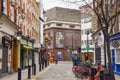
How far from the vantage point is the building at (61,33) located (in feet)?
281

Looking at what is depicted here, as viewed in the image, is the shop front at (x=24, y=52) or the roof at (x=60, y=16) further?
the roof at (x=60, y=16)

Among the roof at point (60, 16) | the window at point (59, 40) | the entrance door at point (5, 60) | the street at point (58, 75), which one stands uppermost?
the roof at point (60, 16)

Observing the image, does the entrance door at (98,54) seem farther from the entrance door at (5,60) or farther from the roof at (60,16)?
the roof at (60,16)

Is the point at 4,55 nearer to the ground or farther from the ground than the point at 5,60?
farther from the ground

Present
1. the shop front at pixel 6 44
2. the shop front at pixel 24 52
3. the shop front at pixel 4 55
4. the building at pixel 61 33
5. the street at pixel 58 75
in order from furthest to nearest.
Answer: the building at pixel 61 33, the shop front at pixel 24 52, the shop front at pixel 4 55, the shop front at pixel 6 44, the street at pixel 58 75

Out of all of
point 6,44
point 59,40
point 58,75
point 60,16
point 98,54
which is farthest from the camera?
point 60,16

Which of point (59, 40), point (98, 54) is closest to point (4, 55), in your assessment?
point (98, 54)

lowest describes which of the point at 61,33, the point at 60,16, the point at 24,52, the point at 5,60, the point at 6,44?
the point at 5,60

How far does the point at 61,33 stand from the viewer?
87.8 m

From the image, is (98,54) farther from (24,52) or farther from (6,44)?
(6,44)

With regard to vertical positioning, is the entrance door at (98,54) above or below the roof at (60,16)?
below

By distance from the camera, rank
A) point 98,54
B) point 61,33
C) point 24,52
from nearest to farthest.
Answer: point 24,52, point 98,54, point 61,33

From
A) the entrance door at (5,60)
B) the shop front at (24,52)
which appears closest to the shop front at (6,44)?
the entrance door at (5,60)

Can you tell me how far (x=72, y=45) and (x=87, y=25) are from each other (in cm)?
1779
